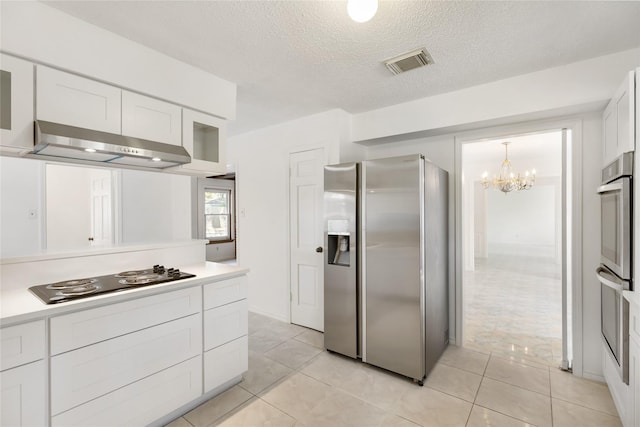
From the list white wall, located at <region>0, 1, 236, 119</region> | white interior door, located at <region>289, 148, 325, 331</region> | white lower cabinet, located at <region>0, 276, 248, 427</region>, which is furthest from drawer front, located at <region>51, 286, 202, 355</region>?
white interior door, located at <region>289, 148, 325, 331</region>

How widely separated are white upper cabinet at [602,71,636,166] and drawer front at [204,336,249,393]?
2874 millimetres

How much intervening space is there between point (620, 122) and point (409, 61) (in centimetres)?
139

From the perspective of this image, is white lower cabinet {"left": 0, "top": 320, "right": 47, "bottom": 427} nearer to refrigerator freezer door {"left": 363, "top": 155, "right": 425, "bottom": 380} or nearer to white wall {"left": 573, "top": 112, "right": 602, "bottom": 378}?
refrigerator freezer door {"left": 363, "top": 155, "right": 425, "bottom": 380}

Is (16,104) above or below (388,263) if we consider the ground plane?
above

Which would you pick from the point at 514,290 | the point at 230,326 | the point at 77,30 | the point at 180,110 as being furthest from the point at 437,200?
the point at 514,290

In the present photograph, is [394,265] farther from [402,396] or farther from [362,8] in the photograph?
[362,8]

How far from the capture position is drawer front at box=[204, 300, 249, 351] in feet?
7.04

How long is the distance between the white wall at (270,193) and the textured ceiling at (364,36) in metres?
0.81

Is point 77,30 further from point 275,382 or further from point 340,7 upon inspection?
point 275,382

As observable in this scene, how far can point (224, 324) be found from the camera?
88.3 inches

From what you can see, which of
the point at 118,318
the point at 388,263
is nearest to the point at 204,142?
the point at 118,318

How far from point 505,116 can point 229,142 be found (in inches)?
138

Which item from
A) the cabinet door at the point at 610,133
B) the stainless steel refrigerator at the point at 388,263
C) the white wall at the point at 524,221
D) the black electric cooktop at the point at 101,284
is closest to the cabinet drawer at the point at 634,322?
the cabinet door at the point at 610,133

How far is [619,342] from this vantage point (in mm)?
1841
